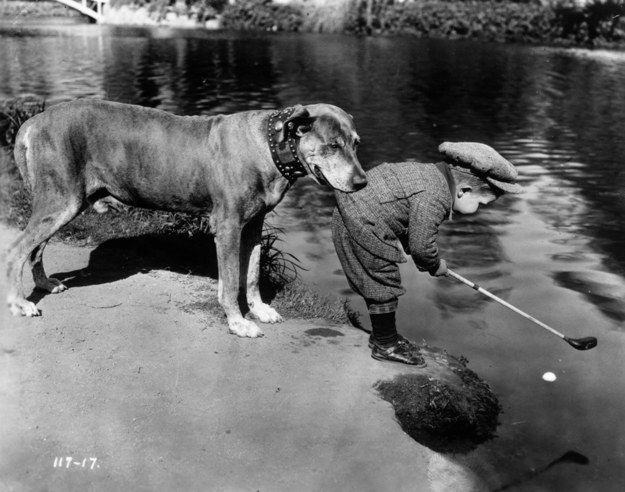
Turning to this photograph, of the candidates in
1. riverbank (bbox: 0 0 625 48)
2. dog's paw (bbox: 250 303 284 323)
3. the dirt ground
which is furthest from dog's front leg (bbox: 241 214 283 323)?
riverbank (bbox: 0 0 625 48)

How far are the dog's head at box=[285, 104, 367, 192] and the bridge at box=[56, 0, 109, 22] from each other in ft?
179

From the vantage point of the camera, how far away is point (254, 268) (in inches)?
A: 244

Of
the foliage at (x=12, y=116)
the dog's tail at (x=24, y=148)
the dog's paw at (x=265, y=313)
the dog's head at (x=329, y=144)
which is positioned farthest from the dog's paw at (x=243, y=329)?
the foliage at (x=12, y=116)

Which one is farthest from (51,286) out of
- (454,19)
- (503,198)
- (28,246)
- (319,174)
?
(454,19)

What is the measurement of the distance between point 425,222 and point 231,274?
1.65 meters

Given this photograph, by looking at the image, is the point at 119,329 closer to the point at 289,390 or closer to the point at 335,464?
the point at 289,390

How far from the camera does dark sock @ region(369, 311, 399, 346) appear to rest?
5824 mm

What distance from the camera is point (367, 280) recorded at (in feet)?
18.9

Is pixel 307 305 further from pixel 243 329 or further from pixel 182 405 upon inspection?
pixel 182 405

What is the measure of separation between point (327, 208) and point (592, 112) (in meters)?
12.9

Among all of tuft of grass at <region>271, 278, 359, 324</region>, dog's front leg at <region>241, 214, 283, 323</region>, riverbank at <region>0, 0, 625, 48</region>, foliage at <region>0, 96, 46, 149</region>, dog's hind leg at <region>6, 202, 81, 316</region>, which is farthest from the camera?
riverbank at <region>0, 0, 625, 48</region>

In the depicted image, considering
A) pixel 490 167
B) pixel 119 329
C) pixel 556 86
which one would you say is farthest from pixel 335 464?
pixel 556 86

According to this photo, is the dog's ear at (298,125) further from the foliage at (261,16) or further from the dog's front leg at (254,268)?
the foliage at (261,16)

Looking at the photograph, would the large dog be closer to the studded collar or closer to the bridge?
the studded collar
